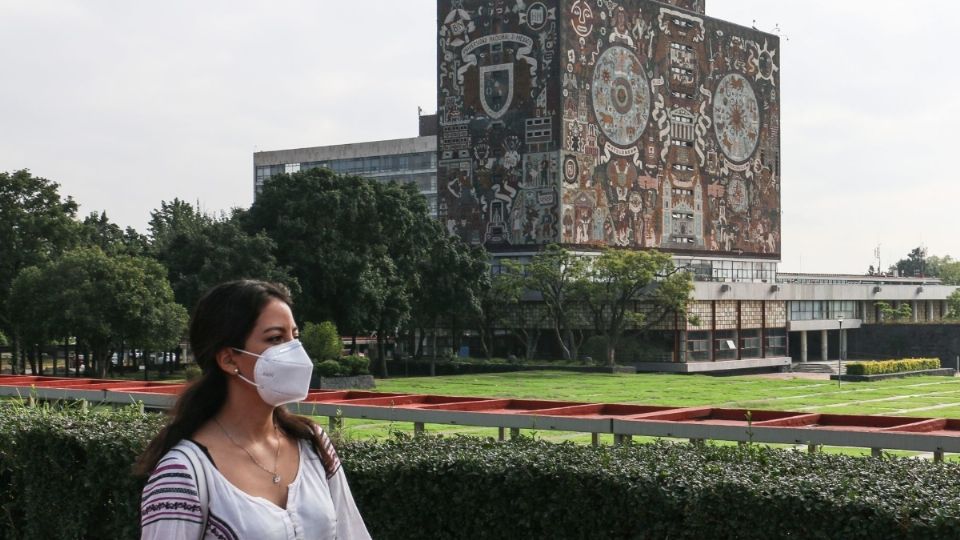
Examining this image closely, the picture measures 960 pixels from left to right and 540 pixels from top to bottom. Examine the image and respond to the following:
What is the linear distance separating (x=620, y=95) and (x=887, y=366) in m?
19.7

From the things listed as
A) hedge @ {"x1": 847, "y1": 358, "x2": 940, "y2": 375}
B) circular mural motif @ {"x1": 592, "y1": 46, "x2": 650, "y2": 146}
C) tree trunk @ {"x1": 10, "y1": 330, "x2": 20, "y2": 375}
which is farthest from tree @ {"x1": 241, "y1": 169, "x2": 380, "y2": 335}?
hedge @ {"x1": 847, "y1": 358, "x2": 940, "y2": 375}

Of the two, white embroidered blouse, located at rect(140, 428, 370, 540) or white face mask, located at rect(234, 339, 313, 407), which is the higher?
white face mask, located at rect(234, 339, 313, 407)

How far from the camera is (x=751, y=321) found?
199 feet

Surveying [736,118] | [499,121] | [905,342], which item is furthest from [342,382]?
[905,342]

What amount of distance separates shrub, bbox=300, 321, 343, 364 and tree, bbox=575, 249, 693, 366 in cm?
1420

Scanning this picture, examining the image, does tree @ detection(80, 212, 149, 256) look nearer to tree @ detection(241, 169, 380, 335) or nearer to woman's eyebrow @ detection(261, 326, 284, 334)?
tree @ detection(241, 169, 380, 335)

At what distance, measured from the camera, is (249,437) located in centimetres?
405

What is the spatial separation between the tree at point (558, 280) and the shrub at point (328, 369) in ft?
50.6

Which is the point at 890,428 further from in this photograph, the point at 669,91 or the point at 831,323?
the point at 831,323

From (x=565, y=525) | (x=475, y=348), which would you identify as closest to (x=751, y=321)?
(x=475, y=348)

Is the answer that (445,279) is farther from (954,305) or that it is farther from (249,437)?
(249,437)

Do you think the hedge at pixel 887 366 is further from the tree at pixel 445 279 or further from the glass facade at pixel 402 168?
the glass facade at pixel 402 168

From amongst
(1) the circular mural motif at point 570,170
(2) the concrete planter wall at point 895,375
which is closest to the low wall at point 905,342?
(2) the concrete planter wall at point 895,375

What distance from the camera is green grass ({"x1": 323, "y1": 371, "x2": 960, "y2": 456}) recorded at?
31.5m
